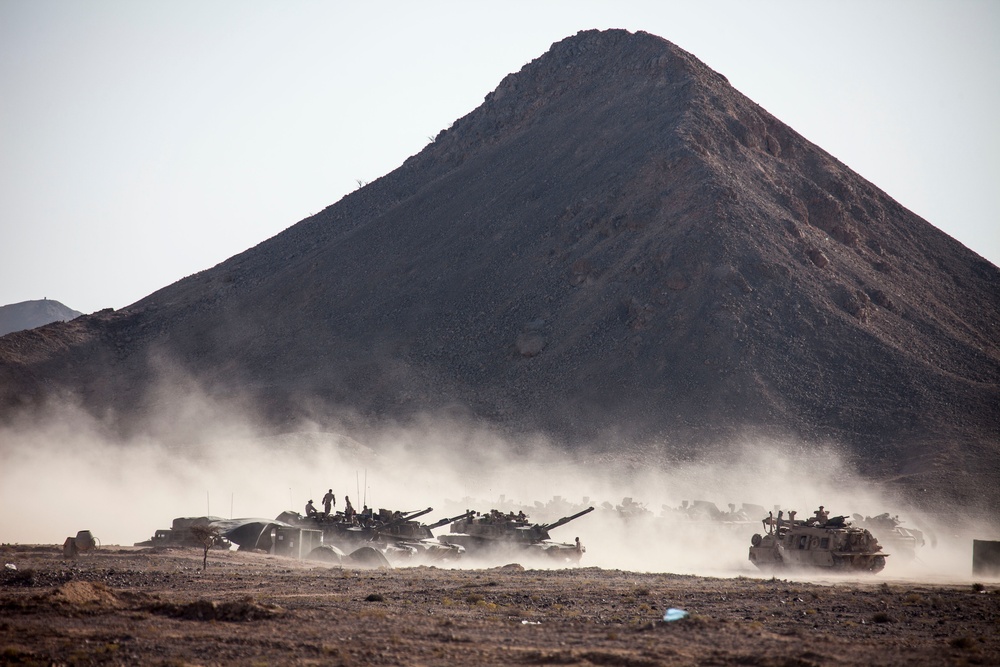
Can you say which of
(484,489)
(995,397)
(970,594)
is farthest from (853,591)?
(995,397)

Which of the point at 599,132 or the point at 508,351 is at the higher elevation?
the point at 599,132

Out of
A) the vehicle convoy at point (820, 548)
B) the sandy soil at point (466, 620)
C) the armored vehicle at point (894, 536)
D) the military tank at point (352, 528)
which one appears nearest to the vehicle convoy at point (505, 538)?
the military tank at point (352, 528)

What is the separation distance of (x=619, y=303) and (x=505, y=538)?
56535mm

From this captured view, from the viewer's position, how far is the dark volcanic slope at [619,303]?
3263 inches

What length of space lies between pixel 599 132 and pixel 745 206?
24.2 metres

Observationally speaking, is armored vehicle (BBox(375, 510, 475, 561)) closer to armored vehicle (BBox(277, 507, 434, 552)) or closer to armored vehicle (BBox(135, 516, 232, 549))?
armored vehicle (BBox(277, 507, 434, 552))

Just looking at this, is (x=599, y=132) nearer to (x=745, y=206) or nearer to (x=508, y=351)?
(x=745, y=206)

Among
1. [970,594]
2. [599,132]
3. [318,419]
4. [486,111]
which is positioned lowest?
[970,594]

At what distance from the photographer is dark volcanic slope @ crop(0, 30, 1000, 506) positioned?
272 ft

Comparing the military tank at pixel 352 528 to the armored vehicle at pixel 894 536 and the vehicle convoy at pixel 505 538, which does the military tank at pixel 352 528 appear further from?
the armored vehicle at pixel 894 536

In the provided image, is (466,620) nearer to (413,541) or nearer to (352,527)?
(413,541)

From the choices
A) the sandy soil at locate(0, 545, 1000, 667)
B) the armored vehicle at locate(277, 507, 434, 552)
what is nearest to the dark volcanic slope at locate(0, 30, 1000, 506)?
the armored vehicle at locate(277, 507, 434, 552)

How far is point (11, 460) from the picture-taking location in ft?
264

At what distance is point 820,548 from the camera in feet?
120
